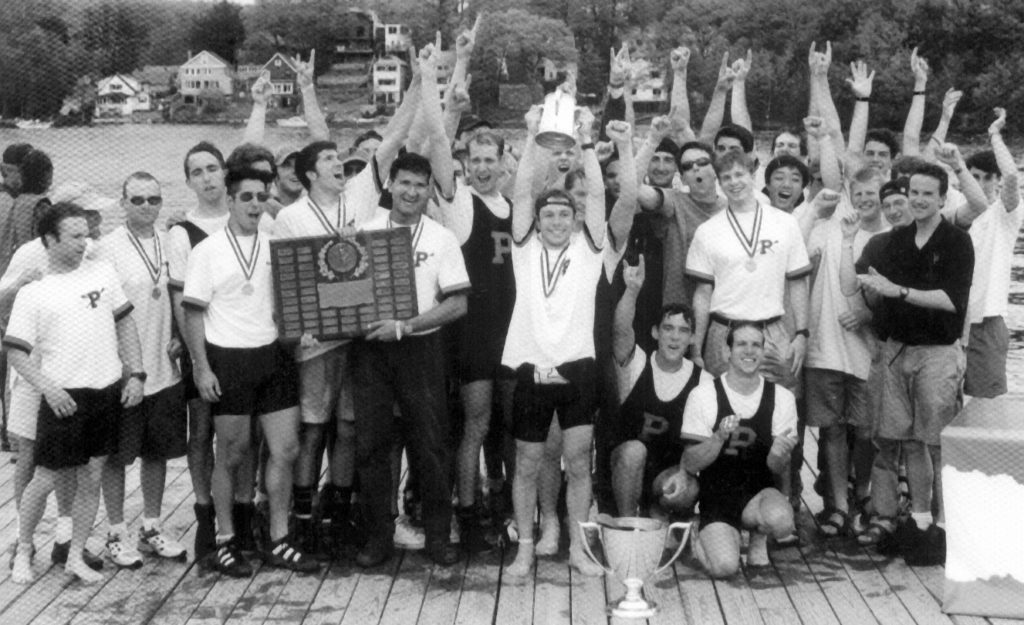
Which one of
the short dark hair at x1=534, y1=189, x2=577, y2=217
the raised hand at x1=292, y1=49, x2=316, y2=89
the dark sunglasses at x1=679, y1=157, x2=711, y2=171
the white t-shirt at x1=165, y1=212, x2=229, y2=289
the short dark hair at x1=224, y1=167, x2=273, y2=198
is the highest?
the raised hand at x1=292, y1=49, x2=316, y2=89

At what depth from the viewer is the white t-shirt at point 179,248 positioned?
14.6 ft

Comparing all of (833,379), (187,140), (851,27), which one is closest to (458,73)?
(833,379)

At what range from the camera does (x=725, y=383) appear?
4445mm

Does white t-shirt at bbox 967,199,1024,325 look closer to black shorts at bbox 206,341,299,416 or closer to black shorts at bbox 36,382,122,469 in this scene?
black shorts at bbox 206,341,299,416

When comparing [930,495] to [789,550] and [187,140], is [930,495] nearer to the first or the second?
[789,550]

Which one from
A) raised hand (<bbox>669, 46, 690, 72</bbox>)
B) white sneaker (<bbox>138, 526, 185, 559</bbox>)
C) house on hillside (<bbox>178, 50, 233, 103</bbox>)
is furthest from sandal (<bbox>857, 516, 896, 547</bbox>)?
house on hillside (<bbox>178, 50, 233, 103</bbox>)


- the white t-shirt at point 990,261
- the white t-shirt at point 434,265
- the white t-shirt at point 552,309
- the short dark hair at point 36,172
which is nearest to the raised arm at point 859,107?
the white t-shirt at point 990,261

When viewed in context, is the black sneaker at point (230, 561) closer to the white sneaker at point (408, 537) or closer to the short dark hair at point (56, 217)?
the white sneaker at point (408, 537)

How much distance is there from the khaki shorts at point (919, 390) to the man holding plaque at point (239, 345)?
2473 mm

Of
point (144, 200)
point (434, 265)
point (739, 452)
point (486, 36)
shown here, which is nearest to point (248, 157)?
point (144, 200)

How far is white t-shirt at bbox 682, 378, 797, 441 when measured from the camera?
14.3 ft

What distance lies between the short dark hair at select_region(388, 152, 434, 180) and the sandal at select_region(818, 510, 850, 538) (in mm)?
2327

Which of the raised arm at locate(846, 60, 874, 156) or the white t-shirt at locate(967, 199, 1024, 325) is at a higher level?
the raised arm at locate(846, 60, 874, 156)

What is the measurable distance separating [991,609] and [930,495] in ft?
2.46
